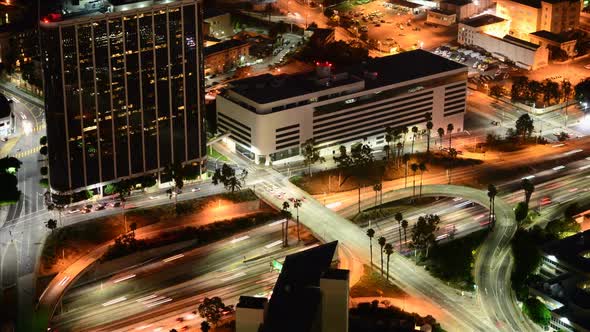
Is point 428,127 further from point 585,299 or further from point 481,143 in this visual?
point 585,299

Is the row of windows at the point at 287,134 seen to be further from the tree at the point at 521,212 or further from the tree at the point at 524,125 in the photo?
the tree at the point at 521,212

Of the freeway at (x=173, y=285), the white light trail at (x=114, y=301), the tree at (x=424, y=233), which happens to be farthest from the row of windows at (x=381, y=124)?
the white light trail at (x=114, y=301)

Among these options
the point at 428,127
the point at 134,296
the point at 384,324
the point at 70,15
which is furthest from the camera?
the point at 428,127

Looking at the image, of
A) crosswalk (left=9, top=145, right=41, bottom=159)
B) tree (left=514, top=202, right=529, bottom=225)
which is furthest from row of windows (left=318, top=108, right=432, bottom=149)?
crosswalk (left=9, top=145, right=41, bottom=159)

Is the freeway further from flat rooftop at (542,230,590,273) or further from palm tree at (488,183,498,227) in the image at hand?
flat rooftop at (542,230,590,273)

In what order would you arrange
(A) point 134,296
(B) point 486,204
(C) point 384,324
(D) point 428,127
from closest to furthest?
(C) point 384,324, (A) point 134,296, (B) point 486,204, (D) point 428,127

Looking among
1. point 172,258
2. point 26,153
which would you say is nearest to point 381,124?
point 172,258

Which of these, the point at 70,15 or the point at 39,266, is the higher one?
the point at 70,15

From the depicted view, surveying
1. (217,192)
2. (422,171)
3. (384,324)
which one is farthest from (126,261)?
(422,171)
